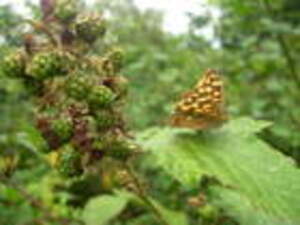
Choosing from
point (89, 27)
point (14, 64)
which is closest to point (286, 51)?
point (89, 27)

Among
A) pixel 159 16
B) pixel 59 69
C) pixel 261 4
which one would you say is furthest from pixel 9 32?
pixel 159 16

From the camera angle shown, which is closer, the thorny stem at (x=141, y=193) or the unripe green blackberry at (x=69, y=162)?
the unripe green blackberry at (x=69, y=162)

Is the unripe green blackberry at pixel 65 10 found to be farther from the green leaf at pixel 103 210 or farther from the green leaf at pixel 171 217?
the green leaf at pixel 103 210

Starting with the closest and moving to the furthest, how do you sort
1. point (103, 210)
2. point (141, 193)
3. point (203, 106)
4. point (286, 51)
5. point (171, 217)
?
point (203, 106)
point (141, 193)
point (171, 217)
point (103, 210)
point (286, 51)

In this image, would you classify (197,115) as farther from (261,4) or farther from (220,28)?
(220,28)

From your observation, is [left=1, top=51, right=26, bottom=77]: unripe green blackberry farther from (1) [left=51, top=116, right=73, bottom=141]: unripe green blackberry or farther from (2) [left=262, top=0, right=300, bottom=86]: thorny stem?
(2) [left=262, top=0, right=300, bottom=86]: thorny stem

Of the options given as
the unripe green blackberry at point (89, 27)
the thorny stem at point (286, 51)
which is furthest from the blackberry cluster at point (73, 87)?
the thorny stem at point (286, 51)

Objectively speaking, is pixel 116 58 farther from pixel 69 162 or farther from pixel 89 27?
pixel 69 162
